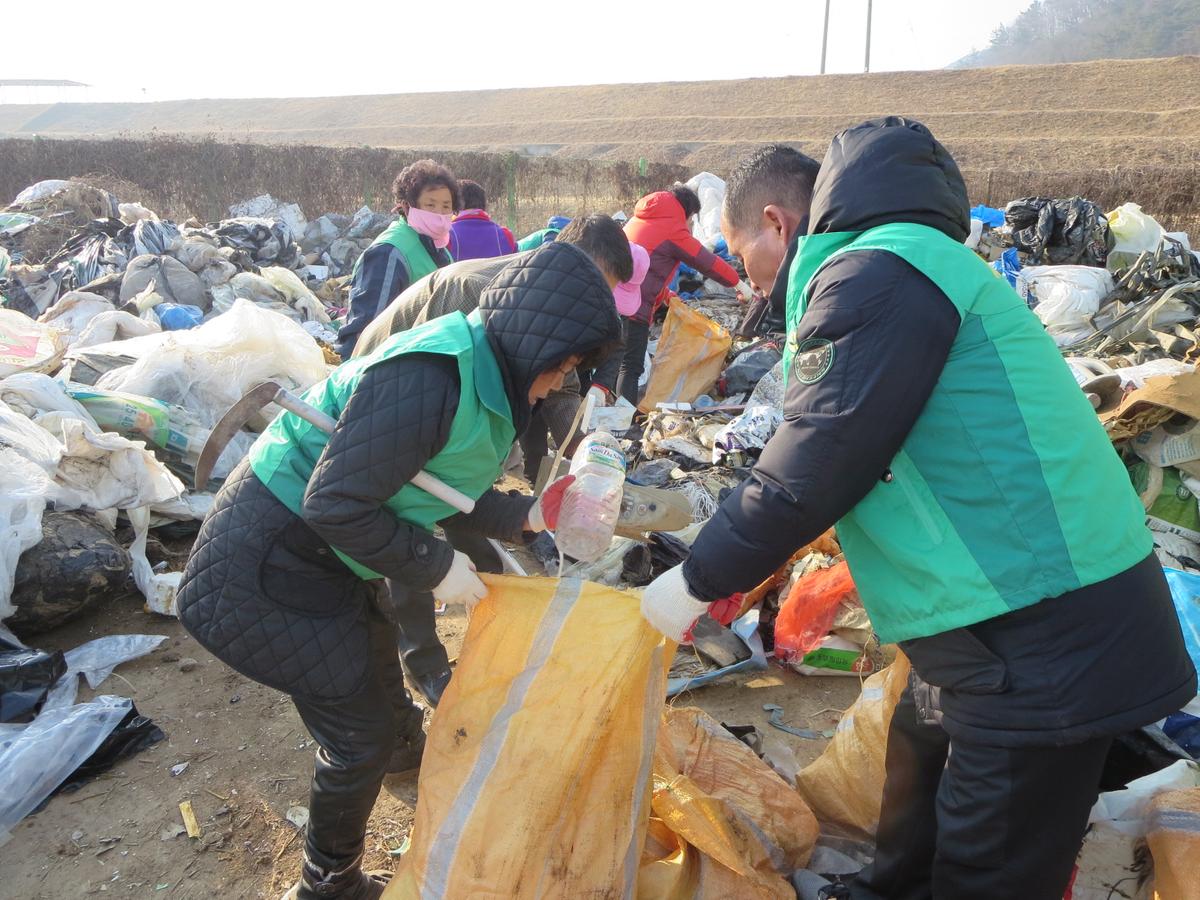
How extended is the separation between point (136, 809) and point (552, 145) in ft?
111

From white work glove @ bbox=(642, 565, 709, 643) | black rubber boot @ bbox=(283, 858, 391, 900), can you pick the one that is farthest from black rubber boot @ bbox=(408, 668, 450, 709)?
white work glove @ bbox=(642, 565, 709, 643)

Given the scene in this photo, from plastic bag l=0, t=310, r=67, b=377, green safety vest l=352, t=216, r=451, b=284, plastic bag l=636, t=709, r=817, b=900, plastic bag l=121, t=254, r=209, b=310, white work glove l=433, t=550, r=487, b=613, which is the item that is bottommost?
plastic bag l=636, t=709, r=817, b=900

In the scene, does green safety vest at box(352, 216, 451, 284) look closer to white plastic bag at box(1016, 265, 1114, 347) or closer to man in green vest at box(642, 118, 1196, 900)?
man in green vest at box(642, 118, 1196, 900)

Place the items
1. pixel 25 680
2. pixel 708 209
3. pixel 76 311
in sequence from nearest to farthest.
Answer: pixel 25 680
pixel 76 311
pixel 708 209

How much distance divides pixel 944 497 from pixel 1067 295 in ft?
21.0

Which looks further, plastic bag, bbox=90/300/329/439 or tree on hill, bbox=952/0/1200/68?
tree on hill, bbox=952/0/1200/68

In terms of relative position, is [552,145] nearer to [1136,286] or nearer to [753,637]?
[1136,286]

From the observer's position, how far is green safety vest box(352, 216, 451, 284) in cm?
379

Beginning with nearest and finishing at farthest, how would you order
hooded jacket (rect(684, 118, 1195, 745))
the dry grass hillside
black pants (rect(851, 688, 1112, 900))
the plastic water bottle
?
hooded jacket (rect(684, 118, 1195, 745)) → black pants (rect(851, 688, 1112, 900)) → the plastic water bottle → the dry grass hillside

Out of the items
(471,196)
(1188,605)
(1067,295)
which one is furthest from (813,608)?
(1067,295)

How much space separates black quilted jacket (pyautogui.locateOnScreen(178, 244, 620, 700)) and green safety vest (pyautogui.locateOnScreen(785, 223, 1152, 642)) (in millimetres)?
498

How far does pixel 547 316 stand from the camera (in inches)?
63.4

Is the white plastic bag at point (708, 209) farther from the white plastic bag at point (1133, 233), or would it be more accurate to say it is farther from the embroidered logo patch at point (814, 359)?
the embroidered logo patch at point (814, 359)

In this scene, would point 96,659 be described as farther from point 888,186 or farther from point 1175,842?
point 1175,842
